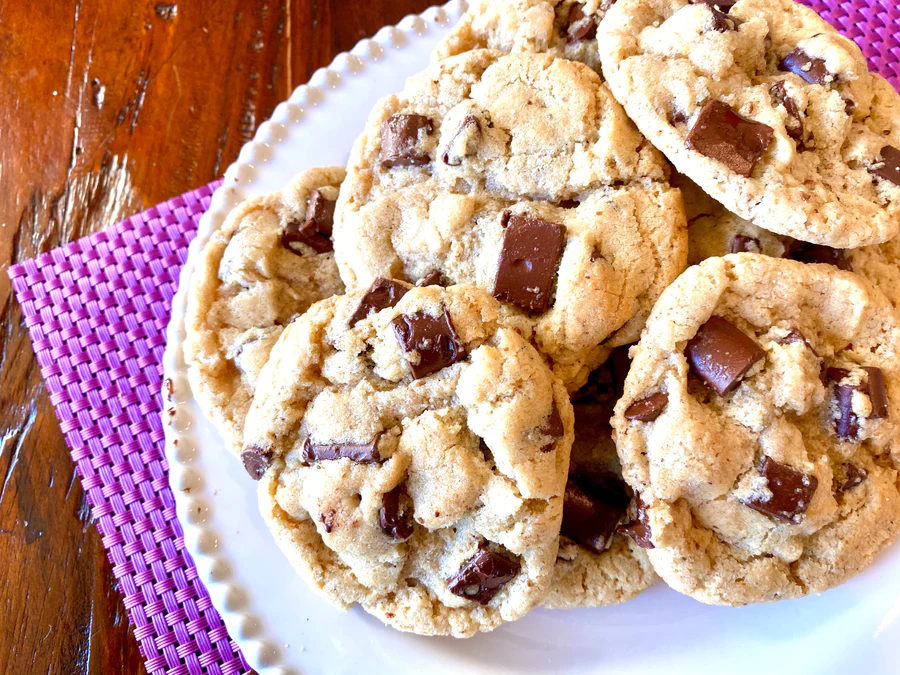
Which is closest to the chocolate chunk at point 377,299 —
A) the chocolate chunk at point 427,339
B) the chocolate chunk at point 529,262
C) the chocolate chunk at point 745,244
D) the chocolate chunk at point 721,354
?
the chocolate chunk at point 427,339

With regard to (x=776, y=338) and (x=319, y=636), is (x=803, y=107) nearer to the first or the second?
(x=776, y=338)

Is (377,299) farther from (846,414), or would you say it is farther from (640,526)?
(846,414)

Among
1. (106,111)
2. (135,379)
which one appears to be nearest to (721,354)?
(135,379)

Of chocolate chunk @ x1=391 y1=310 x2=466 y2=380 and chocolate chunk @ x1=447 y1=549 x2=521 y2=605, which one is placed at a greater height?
chocolate chunk @ x1=391 y1=310 x2=466 y2=380

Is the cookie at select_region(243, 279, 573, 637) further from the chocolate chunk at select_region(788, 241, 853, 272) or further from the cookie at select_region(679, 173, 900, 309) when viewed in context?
the chocolate chunk at select_region(788, 241, 853, 272)

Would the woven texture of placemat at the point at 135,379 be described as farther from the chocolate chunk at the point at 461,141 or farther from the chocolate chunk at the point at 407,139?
the chocolate chunk at the point at 461,141

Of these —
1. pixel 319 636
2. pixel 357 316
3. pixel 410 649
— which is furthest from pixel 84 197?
pixel 410 649

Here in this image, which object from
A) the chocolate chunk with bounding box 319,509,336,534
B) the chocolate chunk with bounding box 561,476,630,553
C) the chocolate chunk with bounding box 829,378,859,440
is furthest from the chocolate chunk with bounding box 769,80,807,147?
the chocolate chunk with bounding box 319,509,336,534
